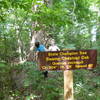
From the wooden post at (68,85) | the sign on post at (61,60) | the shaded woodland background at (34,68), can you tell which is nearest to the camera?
the sign on post at (61,60)

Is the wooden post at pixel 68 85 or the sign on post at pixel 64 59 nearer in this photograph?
the sign on post at pixel 64 59

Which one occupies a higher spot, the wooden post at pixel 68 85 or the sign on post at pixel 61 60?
the sign on post at pixel 61 60

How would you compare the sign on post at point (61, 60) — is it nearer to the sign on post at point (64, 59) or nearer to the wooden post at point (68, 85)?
the sign on post at point (64, 59)

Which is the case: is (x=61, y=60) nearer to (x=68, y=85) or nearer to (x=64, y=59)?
(x=64, y=59)

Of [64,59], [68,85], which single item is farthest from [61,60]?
[68,85]

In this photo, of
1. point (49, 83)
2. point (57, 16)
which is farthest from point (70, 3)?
point (49, 83)

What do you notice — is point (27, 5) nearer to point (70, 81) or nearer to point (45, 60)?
point (45, 60)

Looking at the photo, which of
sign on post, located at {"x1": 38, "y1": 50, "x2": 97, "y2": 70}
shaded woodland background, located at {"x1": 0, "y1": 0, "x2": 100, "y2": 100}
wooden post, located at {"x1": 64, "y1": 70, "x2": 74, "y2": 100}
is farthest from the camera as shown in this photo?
shaded woodland background, located at {"x1": 0, "y1": 0, "x2": 100, "y2": 100}

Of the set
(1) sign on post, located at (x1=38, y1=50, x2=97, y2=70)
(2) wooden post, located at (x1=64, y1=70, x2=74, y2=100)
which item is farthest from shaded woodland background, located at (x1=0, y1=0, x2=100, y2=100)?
(2) wooden post, located at (x1=64, y1=70, x2=74, y2=100)

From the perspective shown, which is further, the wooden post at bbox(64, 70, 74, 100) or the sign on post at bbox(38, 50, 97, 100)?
the wooden post at bbox(64, 70, 74, 100)

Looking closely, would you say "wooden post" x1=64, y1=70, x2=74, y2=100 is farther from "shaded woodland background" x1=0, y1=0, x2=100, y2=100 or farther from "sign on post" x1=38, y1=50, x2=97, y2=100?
"shaded woodland background" x1=0, y1=0, x2=100, y2=100

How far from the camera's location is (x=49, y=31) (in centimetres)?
663

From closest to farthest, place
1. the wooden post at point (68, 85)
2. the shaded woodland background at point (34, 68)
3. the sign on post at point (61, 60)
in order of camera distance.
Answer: the sign on post at point (61, 60) → the wooden post at point (68, 85) → the shaded woodland background at point (34, 68)

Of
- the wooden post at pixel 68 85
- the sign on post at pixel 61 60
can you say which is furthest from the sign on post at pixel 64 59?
the wooden post at pixel 68 85
